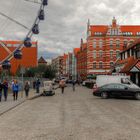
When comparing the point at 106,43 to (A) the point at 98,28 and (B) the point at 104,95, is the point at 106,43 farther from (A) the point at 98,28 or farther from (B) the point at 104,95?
(B) the point at 104,95

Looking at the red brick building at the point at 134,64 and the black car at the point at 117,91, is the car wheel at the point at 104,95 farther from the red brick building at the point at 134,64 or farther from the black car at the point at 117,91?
the red brick building at the point at 134,64

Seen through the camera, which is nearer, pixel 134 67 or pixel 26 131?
pixel 26 131

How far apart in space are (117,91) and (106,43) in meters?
61.1

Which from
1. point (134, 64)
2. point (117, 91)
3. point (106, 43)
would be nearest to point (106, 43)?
point (106, 43)

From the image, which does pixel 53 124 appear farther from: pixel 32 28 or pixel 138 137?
pixel 32 28

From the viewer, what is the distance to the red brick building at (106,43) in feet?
276

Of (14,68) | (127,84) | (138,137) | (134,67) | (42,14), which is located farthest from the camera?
(14,68)

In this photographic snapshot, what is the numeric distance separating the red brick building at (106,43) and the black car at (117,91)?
2320 inches

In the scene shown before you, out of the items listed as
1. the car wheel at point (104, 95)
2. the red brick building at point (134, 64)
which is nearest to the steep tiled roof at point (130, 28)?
the red brick building at point (134, 64)

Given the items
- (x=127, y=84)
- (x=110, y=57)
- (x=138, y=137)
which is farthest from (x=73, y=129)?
(x=110, y=57)

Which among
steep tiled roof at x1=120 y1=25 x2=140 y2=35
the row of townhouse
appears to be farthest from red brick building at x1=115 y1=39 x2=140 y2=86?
steep tiled roof at x1=120 y1=25 x2=140 y2=35

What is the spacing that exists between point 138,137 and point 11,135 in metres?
4.00

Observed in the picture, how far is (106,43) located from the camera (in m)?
85.1

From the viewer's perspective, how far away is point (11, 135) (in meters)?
8.70
